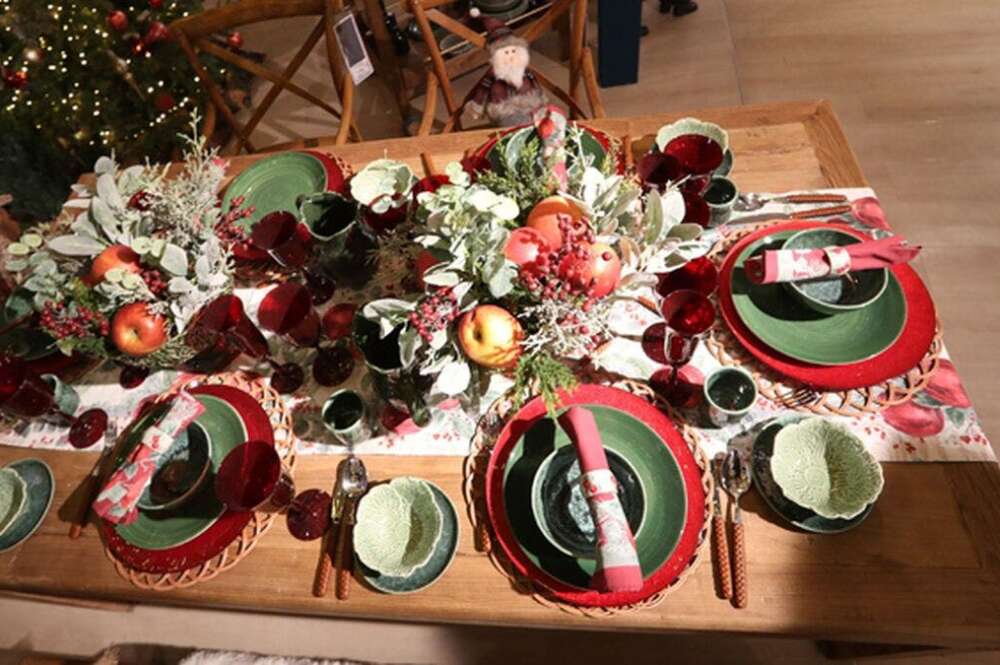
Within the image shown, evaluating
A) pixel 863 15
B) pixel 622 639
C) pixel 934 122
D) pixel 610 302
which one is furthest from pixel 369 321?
pixel 863 15

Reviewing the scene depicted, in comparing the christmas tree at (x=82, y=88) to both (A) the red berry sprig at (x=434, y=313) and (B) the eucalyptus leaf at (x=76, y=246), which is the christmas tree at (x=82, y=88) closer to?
(B) the eucalyptus leaf at (x=76, y=246)

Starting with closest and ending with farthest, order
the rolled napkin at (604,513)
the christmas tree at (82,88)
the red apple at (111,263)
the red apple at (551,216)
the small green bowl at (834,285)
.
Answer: the rolled napkin at (604,513) < the red apple at (551,216) < the small green bowl at (834,285) < the red apple at (111,263) < the christmas tree at (82,88)

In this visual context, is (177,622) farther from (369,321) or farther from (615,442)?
(615,442)

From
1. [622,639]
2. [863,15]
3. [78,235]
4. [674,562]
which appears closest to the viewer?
[674,562]

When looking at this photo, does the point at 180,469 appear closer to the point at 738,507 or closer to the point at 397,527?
the point at 397,527

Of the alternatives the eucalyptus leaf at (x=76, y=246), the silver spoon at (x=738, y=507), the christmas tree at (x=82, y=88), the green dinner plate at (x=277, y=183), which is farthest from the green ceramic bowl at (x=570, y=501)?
the christmas tree at (x=82, y=88)

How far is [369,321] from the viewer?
40.9 inches

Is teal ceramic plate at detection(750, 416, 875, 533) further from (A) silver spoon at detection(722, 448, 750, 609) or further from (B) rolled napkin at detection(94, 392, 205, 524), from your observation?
(B) rolled napkin at detection(94, 392, 205, 524)

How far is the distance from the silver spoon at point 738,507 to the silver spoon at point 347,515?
60 centimetres

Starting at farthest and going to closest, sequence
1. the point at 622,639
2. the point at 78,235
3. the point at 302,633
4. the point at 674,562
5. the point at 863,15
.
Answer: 1. the point at 863,15
2. the point at 302,633
3. the point at 622,639
4. the point at 78,235
5. the point at 674,562

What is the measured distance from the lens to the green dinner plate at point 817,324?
103 centimetres

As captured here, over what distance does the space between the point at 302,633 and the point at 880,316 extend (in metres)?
1.63

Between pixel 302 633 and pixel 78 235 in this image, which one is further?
pixel 302 633

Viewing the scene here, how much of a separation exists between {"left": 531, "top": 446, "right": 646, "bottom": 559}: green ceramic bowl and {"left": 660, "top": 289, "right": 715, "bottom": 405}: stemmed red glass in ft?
0.56
